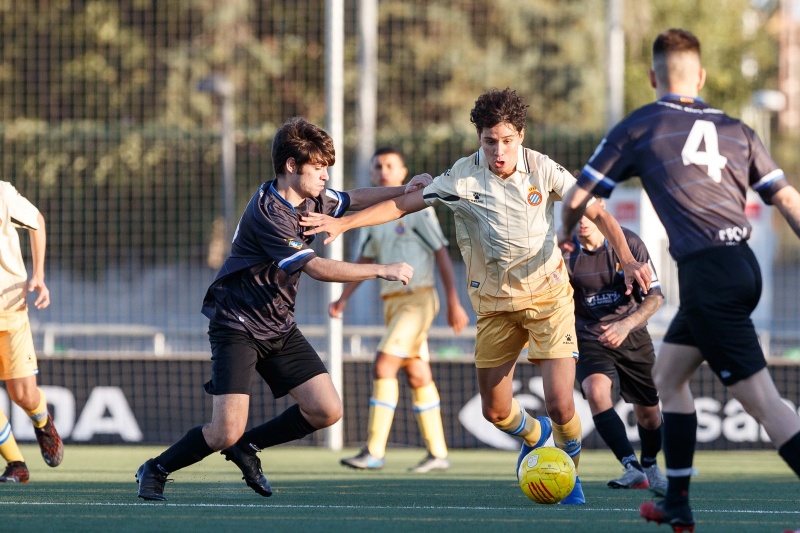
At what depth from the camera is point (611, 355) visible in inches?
299

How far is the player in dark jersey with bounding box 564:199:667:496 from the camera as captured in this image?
293 inches

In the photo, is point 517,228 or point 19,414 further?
point 19,414

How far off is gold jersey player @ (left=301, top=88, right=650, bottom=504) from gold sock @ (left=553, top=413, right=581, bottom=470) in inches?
1.0

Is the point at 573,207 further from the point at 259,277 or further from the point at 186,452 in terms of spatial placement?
the point at 186,452

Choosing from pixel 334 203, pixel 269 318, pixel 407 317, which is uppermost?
pixel 334 203

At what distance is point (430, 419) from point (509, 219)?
10.2 ft

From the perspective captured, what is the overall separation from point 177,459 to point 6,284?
220 centimetres

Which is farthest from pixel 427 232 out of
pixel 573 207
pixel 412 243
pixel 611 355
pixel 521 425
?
pixel 573 207

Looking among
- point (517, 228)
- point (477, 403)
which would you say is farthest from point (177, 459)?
point (477, 403)

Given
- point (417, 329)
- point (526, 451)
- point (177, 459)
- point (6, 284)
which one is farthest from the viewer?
point (417, 329)

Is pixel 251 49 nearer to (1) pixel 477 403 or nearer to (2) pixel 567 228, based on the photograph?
(1) pixel 477 403

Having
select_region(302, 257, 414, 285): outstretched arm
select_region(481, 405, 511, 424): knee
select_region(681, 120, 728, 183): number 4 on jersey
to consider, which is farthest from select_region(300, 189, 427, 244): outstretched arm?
select_region(681, 120, 728, 183): number 4 on jersey

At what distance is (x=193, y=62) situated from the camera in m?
20.1

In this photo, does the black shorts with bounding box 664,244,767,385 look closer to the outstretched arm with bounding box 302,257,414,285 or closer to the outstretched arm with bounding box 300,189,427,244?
the outstretched arm with bounding box 302,257,414,285
